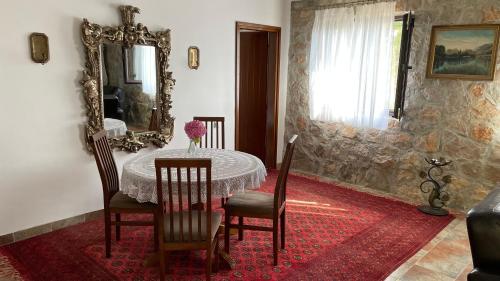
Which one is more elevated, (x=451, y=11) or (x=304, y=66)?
(x=451, y=11)

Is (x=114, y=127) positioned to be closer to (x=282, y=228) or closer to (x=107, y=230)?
(x=107, y=230)

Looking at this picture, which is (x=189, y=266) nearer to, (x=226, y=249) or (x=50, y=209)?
(x=226, y=249)

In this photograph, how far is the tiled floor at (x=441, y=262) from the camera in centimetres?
257

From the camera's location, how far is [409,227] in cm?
340

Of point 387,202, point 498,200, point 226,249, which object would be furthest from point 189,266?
point 387,202

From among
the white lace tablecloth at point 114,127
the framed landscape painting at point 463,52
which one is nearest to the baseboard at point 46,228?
the white lace tablecloth at point 114,127

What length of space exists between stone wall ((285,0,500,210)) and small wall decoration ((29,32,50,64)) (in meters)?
3.12

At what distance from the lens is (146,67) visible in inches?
142

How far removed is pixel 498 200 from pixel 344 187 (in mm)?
2626

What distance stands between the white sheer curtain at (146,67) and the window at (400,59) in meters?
2.60

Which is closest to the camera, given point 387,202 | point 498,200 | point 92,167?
point 498,200

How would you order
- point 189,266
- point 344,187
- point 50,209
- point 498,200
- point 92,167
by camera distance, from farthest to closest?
point 344,187
point 92,167
point 50,209
point 189,266
point 498,200

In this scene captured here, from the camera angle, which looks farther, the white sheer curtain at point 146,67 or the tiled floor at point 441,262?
the white sheer curtain at point 146,67

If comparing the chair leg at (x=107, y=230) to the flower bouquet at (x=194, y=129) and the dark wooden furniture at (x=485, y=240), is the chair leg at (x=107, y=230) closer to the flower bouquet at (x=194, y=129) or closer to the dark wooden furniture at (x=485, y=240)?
the flower bouquet at (x=194, y=129)
